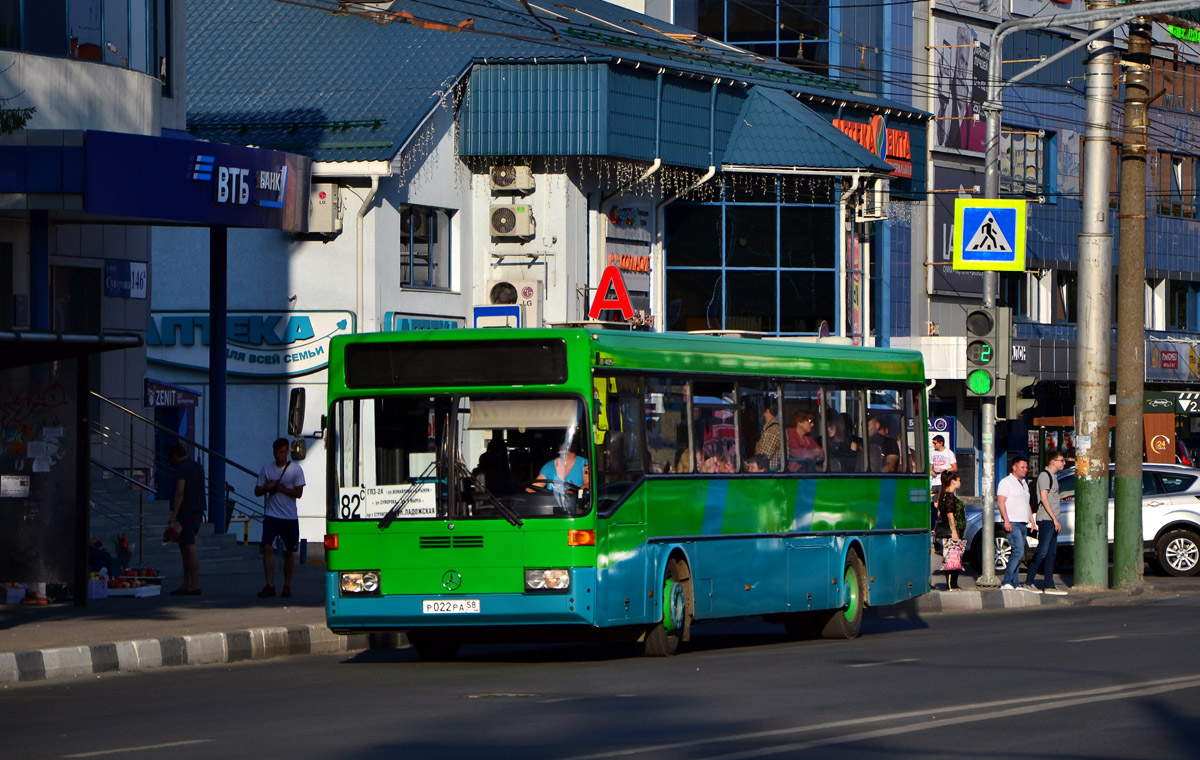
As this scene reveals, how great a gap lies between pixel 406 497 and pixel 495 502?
2.37 ft

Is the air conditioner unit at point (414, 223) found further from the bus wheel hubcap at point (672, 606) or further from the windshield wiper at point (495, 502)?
the windshield wiper at point (495, 502)

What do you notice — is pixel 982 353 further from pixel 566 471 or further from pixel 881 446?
pixel 566 471

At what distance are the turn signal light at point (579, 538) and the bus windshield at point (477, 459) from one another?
146 mm

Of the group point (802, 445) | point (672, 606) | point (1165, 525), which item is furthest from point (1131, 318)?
point (672, 606)

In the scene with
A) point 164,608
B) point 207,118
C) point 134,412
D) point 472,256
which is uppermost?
point 207,118

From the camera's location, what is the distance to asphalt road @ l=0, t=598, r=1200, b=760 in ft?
33.7

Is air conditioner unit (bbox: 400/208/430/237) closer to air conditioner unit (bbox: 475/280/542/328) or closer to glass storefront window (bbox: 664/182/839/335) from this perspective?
air conditioner unit (bbox: 475/280/542/328)

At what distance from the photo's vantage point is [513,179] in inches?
1350

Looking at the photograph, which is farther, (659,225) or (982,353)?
(659,225)

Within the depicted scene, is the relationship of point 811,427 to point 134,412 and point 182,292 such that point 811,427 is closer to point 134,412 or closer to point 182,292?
point 134,412

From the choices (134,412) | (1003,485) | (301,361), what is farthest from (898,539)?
(301,361)

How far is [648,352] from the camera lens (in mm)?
16547

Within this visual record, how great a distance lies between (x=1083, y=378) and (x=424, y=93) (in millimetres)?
12776

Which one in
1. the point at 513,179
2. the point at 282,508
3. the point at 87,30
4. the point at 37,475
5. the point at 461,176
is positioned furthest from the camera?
the point at 461,176
